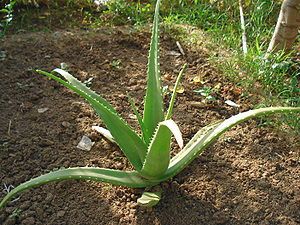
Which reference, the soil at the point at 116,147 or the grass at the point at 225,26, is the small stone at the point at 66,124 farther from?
the grass at the point at 225,26

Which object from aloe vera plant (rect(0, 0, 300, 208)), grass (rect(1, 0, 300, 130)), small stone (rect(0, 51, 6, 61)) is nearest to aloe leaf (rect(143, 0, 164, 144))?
aloe vera plant (rect(0, 0, 300, 208))

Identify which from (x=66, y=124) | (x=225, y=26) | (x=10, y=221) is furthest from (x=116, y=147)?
(x=225, y=26)

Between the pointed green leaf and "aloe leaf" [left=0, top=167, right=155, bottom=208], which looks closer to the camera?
"aloe leaf" [left=0, top=167, right=155, bottom=208]

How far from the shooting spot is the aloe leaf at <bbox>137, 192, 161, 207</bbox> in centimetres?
159

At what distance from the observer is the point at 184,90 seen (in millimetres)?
2320

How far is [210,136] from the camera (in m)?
1.51

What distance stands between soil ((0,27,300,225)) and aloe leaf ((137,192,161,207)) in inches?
3.6

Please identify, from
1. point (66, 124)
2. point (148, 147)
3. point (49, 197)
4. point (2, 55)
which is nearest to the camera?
point (148, 147)

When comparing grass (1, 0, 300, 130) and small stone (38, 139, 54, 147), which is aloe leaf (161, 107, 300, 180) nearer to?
small stone (38, 139, 54, 147)

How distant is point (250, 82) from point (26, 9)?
1.66m

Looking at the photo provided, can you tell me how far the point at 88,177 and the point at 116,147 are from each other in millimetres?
452

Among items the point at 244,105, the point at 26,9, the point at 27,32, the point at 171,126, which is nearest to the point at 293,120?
the point at 244,105

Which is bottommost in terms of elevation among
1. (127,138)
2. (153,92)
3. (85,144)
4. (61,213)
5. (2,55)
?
(61,213)

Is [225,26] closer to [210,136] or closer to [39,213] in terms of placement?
[210,136]
